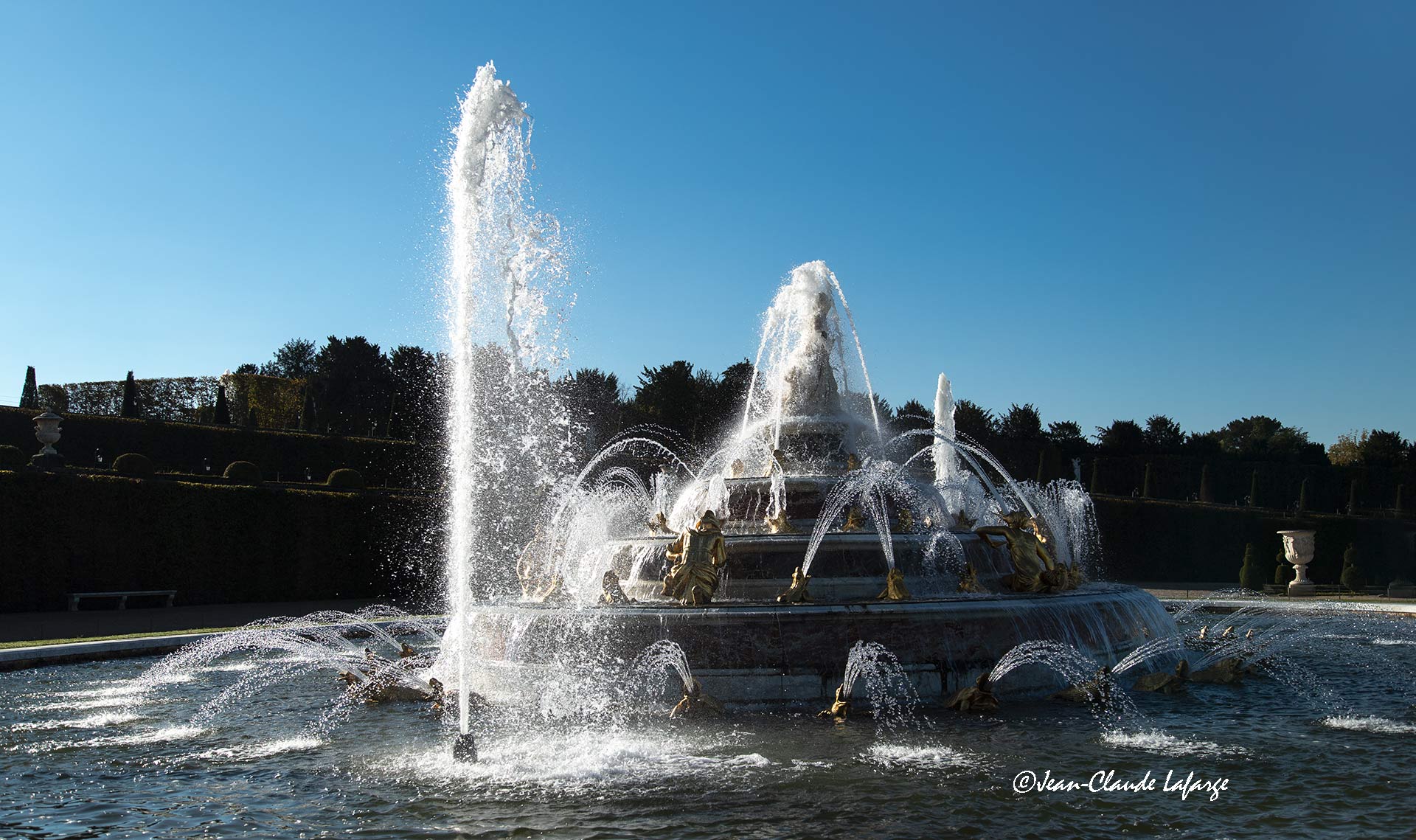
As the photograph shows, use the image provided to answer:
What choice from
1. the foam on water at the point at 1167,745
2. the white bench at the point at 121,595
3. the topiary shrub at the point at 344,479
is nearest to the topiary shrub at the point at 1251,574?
the foam on water at the point at 1167,745

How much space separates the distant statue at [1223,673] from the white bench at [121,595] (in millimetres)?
23904

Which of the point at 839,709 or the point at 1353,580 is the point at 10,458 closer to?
the point at 839,709

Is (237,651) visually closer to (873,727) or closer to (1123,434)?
(873,727)

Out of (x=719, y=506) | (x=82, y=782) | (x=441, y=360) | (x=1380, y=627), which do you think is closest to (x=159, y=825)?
(x=82, y=782)

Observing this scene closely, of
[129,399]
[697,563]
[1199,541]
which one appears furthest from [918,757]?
[129,399]

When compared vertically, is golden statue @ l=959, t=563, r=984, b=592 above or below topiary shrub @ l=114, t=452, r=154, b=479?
below

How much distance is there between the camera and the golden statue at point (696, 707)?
10.7 meters

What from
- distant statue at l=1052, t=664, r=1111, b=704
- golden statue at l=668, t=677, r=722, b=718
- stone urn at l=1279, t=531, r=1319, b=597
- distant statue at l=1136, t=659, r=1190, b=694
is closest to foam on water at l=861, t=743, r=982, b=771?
golden statue at l=668, t=677, r=722, b=718

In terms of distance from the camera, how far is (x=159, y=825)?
747 cm

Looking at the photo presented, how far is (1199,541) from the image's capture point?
41.5 meters

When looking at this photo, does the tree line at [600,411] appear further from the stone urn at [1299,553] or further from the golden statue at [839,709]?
the golden statue at [839,709]

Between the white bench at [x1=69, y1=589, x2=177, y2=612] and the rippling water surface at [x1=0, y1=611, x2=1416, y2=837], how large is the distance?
14.5 metres

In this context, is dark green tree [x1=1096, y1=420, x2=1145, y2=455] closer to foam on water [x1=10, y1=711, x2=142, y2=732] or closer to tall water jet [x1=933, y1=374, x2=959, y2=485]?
tall water jet [x1=933, y1=374, x2=959, y2=485]

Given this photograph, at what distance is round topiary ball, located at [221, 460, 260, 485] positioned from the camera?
104 ft
